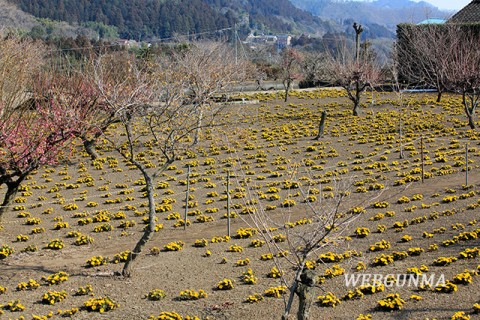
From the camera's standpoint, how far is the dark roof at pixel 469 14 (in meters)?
51.5

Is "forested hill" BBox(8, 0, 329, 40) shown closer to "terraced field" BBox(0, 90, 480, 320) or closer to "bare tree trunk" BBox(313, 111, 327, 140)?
"bare tree trunk" BBox(313, 111, 327, 140)

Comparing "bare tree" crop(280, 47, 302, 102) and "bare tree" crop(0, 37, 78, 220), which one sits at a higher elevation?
"bare tree" crop(280, 47, 302, 102)

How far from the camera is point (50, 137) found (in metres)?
18.5

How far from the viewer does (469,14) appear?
52.6m

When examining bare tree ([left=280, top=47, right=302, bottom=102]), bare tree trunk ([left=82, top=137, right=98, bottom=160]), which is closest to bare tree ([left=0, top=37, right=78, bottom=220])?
bare tree trunk ([left=82, top=137, right=98, bottom=160])

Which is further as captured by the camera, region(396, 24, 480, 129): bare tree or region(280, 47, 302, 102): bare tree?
region(280, 47, 302, 102): bare tree

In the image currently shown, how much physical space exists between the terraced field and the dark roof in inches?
888

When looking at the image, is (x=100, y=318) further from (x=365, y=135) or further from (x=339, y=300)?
(x=365, y=135)

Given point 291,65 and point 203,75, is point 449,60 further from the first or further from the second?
point 291,65

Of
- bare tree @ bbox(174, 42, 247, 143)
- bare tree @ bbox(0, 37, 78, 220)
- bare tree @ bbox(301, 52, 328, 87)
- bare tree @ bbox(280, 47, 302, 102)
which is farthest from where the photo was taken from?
bare tree @ bbox(301, 52, 328, 87)

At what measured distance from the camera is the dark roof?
169ft

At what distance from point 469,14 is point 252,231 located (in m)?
41.8

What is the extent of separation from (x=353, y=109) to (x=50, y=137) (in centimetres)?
2214

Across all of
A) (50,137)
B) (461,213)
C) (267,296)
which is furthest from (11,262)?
(461,213)
